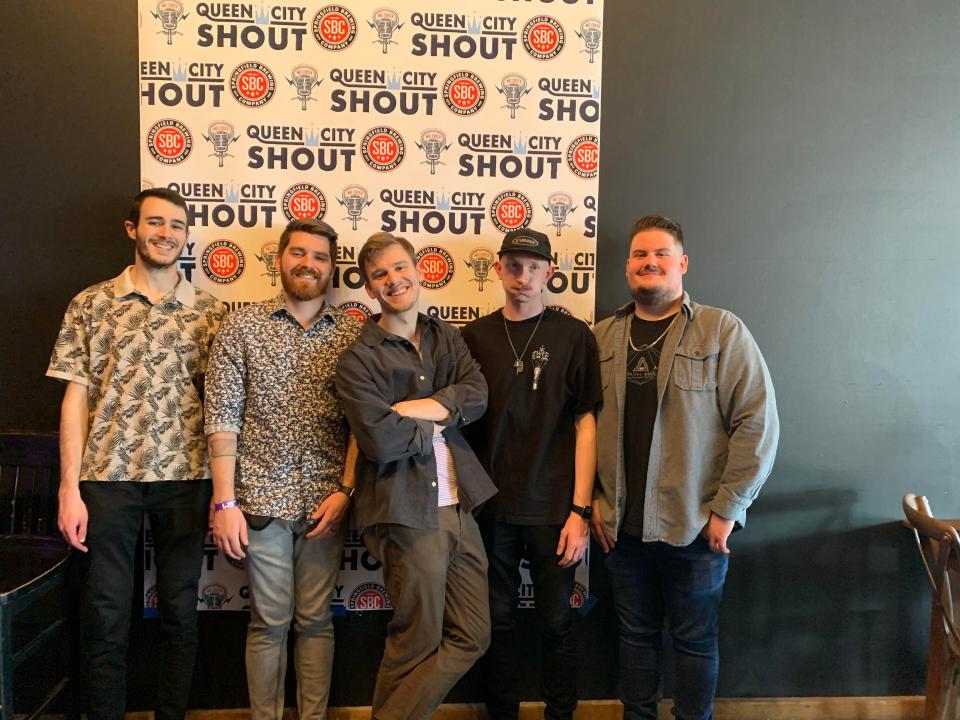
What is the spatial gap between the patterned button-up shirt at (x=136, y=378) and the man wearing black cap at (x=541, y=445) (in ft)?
3.30

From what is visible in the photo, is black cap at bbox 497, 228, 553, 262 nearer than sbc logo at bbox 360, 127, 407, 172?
Yes

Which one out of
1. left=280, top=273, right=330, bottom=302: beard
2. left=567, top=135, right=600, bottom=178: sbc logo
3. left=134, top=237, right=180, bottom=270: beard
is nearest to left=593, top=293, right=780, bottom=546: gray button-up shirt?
left=567, top=135, right=600, bottom=178: sbc logo

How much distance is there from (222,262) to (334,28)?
103 cm

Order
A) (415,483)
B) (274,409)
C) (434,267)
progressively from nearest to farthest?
(415,483) → (274,409) → (434,267)

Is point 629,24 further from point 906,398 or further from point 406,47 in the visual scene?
point 906,398

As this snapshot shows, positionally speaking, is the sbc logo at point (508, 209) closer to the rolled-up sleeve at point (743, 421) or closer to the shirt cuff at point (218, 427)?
the rolled-up sleeve at point (743, 421)

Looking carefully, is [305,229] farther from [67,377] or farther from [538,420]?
[538,420]

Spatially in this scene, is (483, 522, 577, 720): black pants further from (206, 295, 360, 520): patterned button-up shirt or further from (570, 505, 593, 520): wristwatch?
(206, 295, 360, 520): patterned button-up shirt

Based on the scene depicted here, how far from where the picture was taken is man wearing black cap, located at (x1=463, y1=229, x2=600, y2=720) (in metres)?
1.99

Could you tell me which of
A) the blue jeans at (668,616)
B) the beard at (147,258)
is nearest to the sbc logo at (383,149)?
the beard at (147,258)

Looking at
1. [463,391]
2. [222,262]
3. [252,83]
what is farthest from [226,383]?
[252,83]

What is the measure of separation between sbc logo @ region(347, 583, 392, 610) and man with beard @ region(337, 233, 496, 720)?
1.62 feet

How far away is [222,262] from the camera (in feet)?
7.54

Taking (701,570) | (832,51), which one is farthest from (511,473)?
(832,51)
